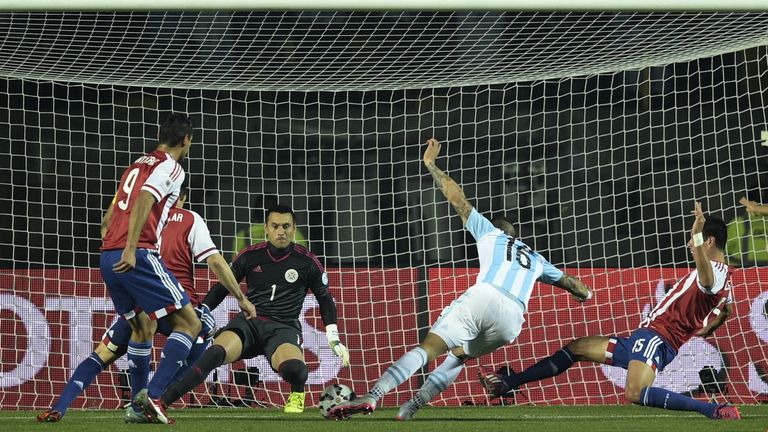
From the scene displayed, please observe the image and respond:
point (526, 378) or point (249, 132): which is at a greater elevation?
point (249, 132)

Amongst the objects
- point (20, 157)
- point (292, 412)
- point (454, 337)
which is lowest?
point (292, 412)

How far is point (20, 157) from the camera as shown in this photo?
11.1 metres

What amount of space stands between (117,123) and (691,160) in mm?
5674

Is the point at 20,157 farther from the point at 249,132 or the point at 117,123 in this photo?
the point at 249,132

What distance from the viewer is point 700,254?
683 centimetres

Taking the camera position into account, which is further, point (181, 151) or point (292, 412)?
point (292, 412)

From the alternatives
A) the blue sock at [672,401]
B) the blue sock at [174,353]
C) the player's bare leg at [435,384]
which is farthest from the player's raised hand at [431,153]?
the blue sock at [672,401]

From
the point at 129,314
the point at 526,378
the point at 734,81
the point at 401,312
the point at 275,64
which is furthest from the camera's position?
the point at 734,81

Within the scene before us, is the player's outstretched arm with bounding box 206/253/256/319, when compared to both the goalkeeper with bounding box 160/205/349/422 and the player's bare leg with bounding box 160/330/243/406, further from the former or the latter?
the goalkeeper with bounding box 160/205/349/422

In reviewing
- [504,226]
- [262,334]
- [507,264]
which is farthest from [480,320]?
[262,334]

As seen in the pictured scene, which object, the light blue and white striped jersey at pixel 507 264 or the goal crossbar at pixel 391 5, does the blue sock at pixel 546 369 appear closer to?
the light blue and white striped jersey at pixel 507 264

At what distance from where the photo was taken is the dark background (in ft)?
36.2

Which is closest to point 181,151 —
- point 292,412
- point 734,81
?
point 292,412

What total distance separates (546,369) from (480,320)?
126 cm
